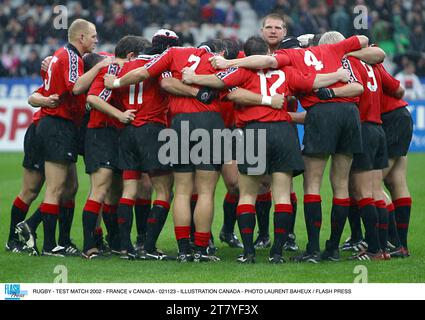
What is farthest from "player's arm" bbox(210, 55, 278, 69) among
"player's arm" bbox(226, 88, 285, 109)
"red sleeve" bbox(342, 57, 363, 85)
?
"red sleeve" bbox(342, 57, 363, 85)

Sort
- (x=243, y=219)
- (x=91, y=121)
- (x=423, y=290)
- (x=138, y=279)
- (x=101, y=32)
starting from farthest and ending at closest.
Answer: (x=101, y=32) → (x=91, y=121) → (x=243, y=219) → (x=138, y=279) → (x=423, y=290)

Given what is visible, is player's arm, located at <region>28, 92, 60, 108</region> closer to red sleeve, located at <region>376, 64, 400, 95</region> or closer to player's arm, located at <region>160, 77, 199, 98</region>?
player's arm, located at <region>160, 77, 199, 98</region>

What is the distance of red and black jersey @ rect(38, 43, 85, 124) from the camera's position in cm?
958

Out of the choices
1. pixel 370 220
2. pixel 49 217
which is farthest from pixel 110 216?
pixel 370 220

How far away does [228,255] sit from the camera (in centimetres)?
1002

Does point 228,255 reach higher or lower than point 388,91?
lower

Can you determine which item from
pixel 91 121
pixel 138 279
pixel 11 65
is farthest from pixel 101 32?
pixel 138 279

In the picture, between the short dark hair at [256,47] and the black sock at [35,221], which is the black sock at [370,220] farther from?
the black sock at [35,221]

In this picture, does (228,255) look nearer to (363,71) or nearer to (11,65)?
(363,71)

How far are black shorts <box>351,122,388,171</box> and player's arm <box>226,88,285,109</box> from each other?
93 cm

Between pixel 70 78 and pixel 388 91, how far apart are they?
309 centimetres

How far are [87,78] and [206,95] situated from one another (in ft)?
3.94

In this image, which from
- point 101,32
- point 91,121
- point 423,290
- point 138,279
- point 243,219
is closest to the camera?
point 423,290

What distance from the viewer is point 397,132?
9766mm
